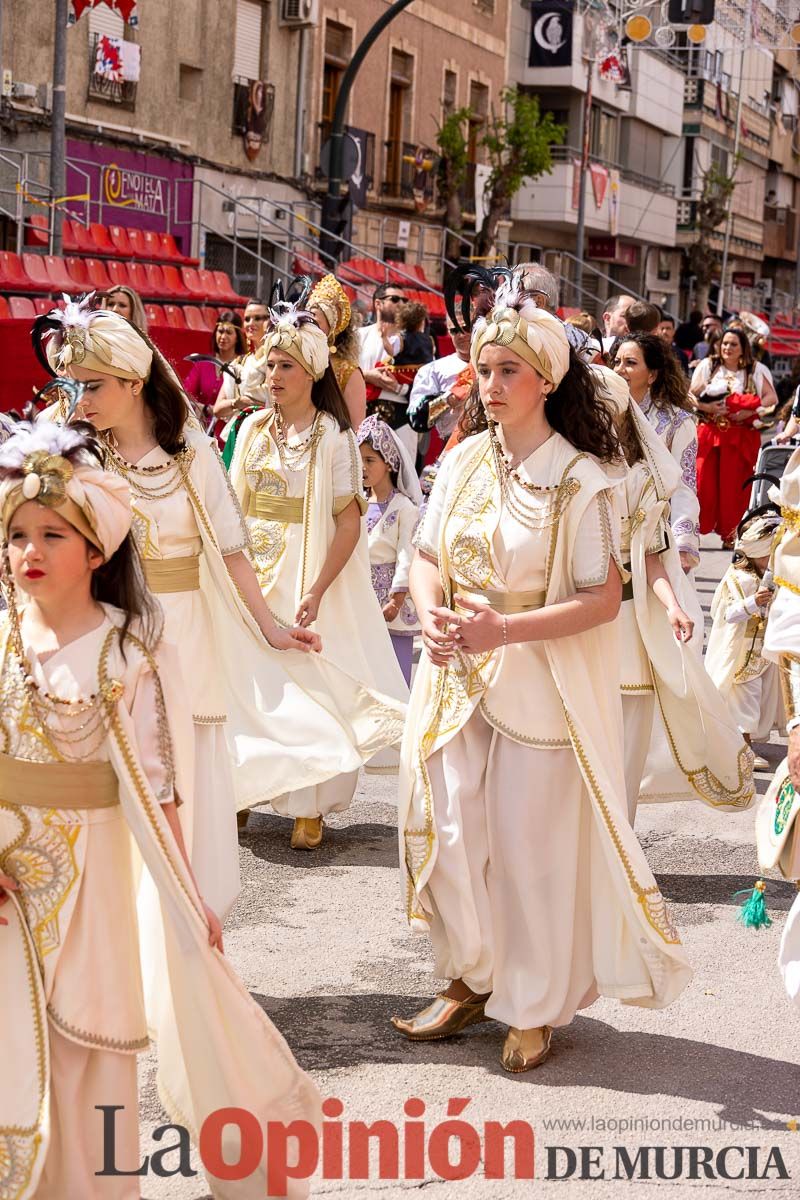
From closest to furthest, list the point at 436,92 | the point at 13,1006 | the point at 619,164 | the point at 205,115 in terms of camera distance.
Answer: the point at 13,1006
the point at 205,115
the point at 436,92
the point at 619,164

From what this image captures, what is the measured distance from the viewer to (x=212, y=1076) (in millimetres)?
3393

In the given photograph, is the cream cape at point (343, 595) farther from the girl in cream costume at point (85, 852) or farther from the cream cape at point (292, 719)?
the girl in cream costume at point (85, 852)

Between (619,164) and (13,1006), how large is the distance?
48688 mm

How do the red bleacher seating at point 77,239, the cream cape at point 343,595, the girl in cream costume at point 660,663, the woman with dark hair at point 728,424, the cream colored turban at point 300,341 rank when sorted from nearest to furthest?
1. the girl in cream costume at point 660,663
2. the cream colored turban at point 300,341
3. the cream cape at point 343,595
4. the woman with dark hair at point 728,424
5. the red bleacher seating at point 77,239

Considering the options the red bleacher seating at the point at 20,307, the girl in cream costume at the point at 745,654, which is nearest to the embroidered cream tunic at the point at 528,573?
the girl in cream costume at the point at 745,654

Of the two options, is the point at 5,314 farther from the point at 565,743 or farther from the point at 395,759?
the point at 565,743

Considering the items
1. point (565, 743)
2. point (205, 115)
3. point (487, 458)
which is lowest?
point (565, 743)

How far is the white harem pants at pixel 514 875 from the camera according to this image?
4430 millimetres

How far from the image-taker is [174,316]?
1791 cm

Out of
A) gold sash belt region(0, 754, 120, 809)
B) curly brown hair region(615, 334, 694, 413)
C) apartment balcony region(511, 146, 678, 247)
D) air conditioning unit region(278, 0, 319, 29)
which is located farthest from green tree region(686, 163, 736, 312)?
gold sash belt region(0, 754, 120, 809)

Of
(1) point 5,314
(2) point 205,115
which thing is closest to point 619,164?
(2) point 205,115

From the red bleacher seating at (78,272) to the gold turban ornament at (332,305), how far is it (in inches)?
402

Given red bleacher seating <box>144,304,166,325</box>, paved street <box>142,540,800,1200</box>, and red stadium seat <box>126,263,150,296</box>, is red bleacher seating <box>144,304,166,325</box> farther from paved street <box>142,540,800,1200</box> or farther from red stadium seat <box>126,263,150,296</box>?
paved street <box>142,540,800,1200</box>

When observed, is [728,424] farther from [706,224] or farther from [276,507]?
[706,224]
